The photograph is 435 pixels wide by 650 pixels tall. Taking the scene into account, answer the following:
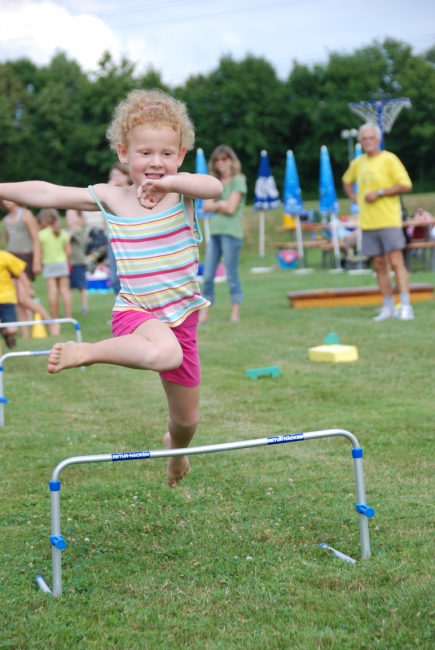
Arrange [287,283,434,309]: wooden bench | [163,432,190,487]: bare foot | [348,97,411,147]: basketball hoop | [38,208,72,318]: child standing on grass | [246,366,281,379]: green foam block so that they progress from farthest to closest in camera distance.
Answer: [348,97,411,147]: basketball hoop → [287,283,434,309]: wooden bench → [38,208,72,318]: child standing on grass → [246,366,281,379]: green foam block → [163,432,190,487]: bare foot

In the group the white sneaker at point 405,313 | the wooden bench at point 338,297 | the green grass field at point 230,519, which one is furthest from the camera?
the wooden bench at point 338,297

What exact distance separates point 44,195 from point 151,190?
65 centimetres

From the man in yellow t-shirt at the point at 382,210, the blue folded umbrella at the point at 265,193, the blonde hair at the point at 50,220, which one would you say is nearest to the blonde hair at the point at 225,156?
the man in yellow t-shirt at the point at 382,210

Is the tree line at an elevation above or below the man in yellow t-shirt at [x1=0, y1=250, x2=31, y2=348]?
above

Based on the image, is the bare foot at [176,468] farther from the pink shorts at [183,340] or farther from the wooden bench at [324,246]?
the wooden bench at [324,246]

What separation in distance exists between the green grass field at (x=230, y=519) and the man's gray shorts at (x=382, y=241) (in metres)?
3.00

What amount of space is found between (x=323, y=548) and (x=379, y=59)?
6503 cm

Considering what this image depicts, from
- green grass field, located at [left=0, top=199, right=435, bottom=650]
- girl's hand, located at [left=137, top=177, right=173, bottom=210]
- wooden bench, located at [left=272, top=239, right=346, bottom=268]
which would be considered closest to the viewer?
green grass field, located at [left=0, top=199, right=435, bottom=650]

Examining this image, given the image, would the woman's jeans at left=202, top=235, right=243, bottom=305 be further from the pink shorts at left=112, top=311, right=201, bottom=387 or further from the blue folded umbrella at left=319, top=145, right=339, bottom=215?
the blue folded umbrella at left=319, top=145, right=339, bottom=215

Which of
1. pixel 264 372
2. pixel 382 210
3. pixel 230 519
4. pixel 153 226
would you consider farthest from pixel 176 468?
pixel 382 210

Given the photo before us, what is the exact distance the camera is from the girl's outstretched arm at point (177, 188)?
3227 mm

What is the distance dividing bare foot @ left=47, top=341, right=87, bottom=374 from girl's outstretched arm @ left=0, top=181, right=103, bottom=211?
722 millimetres

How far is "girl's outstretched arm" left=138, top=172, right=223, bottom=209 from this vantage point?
10.6 feet

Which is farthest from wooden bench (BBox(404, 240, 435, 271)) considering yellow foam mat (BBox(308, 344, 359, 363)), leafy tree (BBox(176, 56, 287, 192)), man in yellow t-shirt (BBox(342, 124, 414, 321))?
leafy tree (BBox(176, 56, 287, 192))
